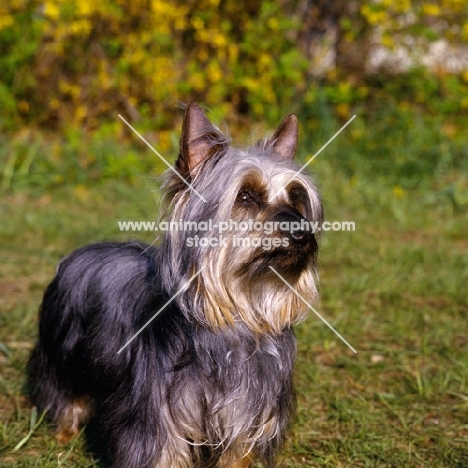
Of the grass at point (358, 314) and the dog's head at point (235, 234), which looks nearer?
the dog's head at point (235, 234)

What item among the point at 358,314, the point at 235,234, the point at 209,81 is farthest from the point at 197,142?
the point at 209,81

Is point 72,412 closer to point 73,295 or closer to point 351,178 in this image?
point 73,295

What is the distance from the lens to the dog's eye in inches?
114

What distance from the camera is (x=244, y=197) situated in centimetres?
291

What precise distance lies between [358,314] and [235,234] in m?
2.40

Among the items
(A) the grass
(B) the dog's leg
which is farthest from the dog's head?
(B) the dog's leg

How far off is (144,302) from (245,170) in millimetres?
659

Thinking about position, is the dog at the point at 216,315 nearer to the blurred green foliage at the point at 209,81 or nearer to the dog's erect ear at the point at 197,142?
the dog's erect ear at the point at 197,142

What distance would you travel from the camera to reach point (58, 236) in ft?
21.4

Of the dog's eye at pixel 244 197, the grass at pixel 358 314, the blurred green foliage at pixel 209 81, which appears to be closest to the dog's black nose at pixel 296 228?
the dog's eye at pixel 244 197

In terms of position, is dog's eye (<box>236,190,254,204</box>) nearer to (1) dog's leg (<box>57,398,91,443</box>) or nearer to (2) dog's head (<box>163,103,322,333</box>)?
(2) dog's head (<box>163,103,322,333</box>)

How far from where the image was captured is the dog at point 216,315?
112 inches

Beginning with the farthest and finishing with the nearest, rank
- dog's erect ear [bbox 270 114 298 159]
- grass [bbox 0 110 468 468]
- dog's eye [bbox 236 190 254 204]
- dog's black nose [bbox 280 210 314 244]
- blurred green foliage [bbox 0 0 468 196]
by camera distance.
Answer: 1. blurred green foliage [bbox 0 0 468 196]
2. grass [bbox 0 110 468 468]
3. dog's erect ear [bbox 270 114 298 159]
4. dog's eye [bbox 236 190 254 204]
5. dog's black nose [bbox 280 210 314 244]

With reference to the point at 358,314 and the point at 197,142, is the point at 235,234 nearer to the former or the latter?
the point at 197,142
